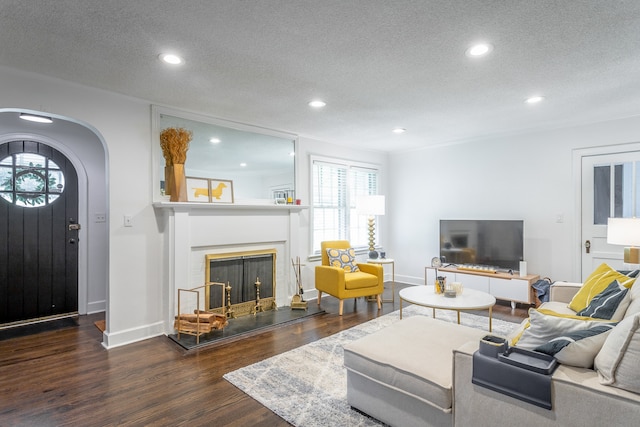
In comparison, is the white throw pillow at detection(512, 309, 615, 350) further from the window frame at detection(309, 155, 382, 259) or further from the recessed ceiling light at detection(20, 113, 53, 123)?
the recessed ceiling light at detection(20, 113, 53, 123)

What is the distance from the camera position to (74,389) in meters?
2.48

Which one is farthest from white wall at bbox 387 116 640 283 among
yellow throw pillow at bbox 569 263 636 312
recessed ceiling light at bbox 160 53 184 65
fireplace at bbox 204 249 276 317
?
recessed ceiling light at bbox 160 53 184 65

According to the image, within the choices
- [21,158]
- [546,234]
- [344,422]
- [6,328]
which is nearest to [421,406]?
[344,422]

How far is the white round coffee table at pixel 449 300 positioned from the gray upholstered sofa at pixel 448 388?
606 millimetres

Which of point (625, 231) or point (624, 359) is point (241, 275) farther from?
point (625, 231)

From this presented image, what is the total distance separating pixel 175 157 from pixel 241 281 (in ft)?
5.29

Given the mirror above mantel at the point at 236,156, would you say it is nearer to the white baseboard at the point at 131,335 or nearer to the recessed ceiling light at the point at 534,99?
the white baseboard at the point at 131,335

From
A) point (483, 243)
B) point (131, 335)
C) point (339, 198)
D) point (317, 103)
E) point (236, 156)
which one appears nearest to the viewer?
point (131, 335)

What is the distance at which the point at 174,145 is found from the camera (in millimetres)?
3562

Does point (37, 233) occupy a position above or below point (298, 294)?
above

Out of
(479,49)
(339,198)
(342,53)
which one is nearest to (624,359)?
(479,49)

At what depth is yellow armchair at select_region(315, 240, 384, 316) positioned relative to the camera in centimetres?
428

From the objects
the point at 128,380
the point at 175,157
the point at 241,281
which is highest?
the point at 175,157

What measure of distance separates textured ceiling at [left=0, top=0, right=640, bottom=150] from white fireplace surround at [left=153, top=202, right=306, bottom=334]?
3.78 ft
